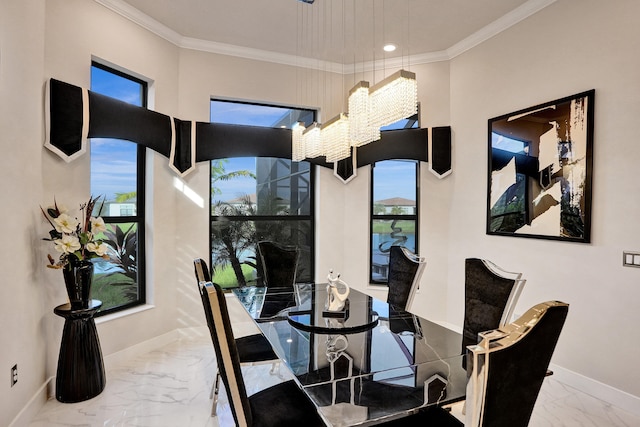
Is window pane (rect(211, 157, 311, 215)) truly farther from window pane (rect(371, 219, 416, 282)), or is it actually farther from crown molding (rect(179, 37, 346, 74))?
crown molding (rect(179, 37, 346, 74))

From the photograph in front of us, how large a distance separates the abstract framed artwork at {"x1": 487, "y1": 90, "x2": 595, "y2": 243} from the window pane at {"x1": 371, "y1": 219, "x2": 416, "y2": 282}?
1.00 m

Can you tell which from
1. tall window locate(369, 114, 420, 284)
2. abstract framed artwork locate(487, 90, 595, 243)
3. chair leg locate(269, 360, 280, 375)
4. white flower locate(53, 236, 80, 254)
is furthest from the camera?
tall window locate(369, 114, 420, 284)

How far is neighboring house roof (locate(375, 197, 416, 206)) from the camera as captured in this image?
14.3 ft

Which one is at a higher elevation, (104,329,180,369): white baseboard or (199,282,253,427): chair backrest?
(199,282,253,427): chair backrest

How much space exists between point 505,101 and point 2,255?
403cm

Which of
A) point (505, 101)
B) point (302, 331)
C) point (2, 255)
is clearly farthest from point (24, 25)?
point (505, 101)

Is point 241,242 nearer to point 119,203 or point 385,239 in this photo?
point 119,203

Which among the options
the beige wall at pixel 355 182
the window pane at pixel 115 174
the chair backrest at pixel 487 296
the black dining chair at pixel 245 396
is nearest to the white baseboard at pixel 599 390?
the beige wall at pixel 355 182

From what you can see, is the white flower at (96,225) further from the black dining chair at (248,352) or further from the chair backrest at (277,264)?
the chair backrest at (277,264)

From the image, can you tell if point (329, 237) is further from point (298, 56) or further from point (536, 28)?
point (536, 28)

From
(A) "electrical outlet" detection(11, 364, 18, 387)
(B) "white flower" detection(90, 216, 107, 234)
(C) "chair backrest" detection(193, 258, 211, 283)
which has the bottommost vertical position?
(A) "electrical outlet" detection(11, 364, 18, 387)

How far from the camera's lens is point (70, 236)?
97.7 inches

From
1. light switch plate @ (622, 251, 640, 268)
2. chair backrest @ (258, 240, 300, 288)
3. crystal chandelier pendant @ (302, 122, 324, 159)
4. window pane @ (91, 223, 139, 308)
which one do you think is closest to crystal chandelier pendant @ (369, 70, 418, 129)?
crystal chandelier pendant @ (302, 122, 324, 159)

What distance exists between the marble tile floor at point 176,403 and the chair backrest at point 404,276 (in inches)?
42.9
